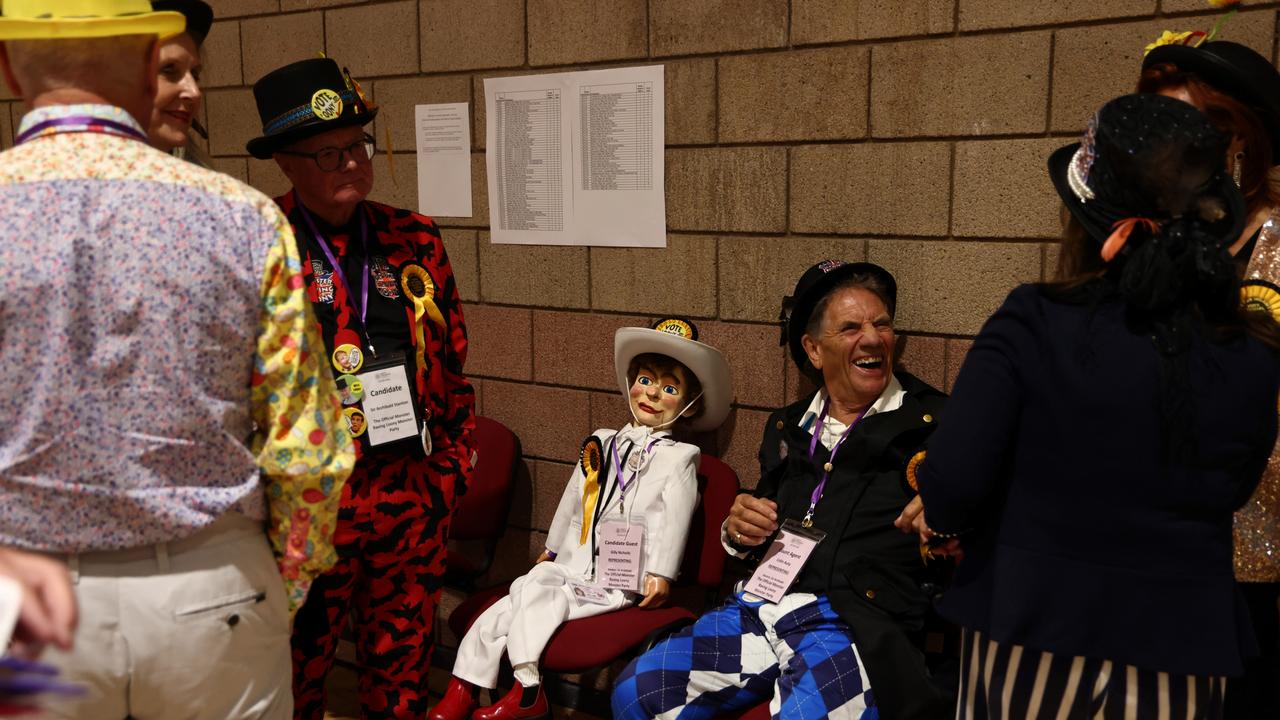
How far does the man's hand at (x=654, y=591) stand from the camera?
303 centimetres

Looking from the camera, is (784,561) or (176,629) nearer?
(176,629)

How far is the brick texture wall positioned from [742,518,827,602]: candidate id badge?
0.62 m

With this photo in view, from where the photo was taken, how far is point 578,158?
142 inches

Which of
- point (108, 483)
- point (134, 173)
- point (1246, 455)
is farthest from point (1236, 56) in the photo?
point (108, 483)

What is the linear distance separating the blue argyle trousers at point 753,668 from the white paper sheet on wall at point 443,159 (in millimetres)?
1963

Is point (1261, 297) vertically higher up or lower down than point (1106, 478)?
higher up

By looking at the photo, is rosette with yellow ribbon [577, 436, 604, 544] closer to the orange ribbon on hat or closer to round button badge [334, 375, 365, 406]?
round button badge [334, 375, 365, 406]

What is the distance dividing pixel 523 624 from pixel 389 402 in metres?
0.80

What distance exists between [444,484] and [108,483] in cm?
135

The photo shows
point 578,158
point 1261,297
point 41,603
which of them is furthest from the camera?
point 578,158

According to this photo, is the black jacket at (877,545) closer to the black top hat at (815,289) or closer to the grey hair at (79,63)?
the black top hat at (815,289)

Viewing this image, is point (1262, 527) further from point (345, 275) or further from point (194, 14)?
point (194, 14)

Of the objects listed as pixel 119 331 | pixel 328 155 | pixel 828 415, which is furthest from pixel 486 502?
pixel 119 331

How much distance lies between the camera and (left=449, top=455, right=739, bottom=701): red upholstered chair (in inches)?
114
